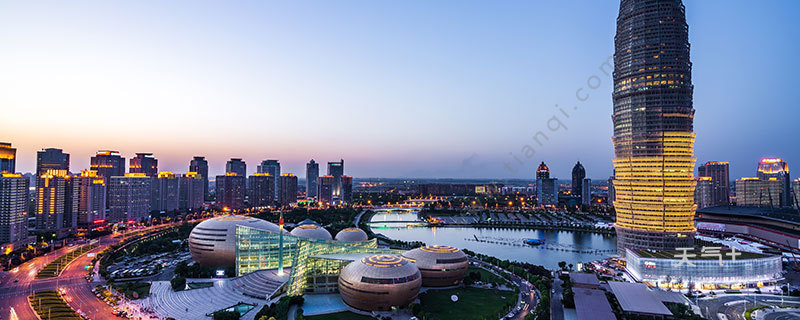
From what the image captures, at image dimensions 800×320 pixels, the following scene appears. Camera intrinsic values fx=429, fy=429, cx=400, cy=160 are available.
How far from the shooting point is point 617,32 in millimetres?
81062

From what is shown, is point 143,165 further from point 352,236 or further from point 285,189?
point 352,236

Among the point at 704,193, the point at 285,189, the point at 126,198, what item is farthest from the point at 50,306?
the point at 704,193

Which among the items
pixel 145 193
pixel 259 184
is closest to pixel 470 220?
pixel 259 184

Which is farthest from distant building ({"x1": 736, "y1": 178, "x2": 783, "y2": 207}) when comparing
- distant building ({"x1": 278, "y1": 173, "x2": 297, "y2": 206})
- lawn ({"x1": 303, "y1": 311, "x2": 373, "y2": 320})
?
distant building ({"x1": 278, "y1": 173, "x2": 297, "y2": 206})

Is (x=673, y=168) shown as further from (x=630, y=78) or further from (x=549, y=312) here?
(x=549, y=312)

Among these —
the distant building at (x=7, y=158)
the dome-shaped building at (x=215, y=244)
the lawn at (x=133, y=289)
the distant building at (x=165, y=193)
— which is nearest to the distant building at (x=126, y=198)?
the distant building at (x=165, y=193)

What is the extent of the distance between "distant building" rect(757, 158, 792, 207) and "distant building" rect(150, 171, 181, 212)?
21268cm

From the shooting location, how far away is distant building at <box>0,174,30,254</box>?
85.2 metres

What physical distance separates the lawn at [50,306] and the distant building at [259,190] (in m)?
128

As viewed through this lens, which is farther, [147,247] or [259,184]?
[259,184]

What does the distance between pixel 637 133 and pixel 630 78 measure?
10021 mm

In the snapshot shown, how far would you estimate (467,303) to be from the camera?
159ft

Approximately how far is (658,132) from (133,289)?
82.8 metres

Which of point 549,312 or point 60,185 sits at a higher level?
point 60,185
